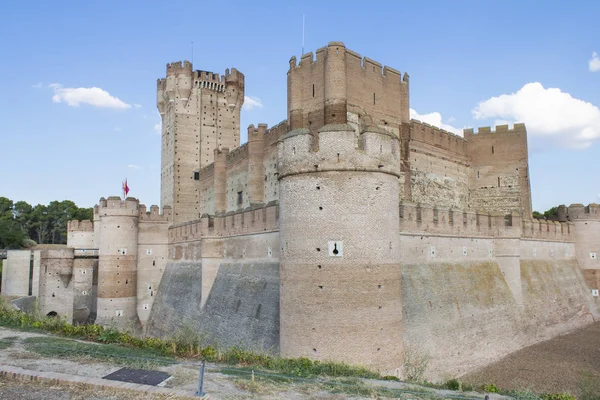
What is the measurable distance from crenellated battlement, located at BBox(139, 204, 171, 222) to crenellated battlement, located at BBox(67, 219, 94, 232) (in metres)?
12.0

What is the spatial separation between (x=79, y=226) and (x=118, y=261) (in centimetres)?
1268

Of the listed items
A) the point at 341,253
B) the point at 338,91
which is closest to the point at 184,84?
the point at 338,91

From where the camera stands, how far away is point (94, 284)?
A: 29.5 m

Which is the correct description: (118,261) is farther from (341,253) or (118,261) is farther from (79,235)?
(341,253)

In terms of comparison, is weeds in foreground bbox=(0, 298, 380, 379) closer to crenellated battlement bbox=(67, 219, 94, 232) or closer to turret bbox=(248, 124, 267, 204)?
turret bbox=(248, 124, 267, 204)

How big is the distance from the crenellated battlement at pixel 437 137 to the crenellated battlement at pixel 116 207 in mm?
16134

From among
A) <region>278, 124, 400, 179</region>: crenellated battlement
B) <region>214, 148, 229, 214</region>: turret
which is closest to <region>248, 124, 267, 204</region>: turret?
<region>214, 148, 229, 214</region>: turret

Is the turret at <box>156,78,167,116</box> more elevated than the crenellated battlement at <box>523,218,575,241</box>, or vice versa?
the turret at <box>156,78,167,116</box>

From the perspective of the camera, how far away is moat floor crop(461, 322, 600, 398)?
1376 centimetres

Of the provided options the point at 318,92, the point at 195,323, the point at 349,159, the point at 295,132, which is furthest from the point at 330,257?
the point at 195,323

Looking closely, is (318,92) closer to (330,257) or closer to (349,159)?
(349,159)

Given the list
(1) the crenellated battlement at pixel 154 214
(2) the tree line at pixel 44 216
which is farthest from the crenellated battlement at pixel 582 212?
(2) the tree line at pixel 44 216

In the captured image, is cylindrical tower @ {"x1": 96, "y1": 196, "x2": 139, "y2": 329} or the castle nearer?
the castle

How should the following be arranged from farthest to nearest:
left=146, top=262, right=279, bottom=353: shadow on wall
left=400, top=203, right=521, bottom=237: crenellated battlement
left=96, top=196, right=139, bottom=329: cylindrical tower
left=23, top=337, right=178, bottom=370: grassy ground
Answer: left=96, top=196, right=139, bottom=329: cylindrical tower
left=400, top=203, right=521, bottom=237: crenellated battlement
left=146, top=262, right=279, bottom=353: shadow on wall
left=23, top=337, right=178, bottom=370: grassy ground
